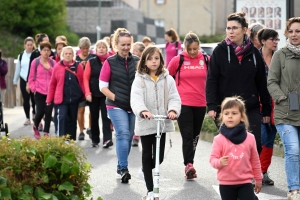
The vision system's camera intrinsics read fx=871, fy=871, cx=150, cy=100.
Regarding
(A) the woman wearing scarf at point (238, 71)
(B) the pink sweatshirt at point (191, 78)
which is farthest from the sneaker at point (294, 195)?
(B) the pink sweatshirt at point (191, 78)

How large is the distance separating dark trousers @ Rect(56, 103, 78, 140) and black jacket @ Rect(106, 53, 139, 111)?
2.92 m

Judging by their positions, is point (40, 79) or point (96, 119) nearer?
point (96, 119)

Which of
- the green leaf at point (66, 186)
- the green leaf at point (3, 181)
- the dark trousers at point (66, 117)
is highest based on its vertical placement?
the green leaf at point (3, 181)

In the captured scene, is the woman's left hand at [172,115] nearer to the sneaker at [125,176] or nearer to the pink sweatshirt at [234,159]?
the pink sweatshirt at [234,159]

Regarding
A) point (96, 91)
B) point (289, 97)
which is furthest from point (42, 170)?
point (96, 91)

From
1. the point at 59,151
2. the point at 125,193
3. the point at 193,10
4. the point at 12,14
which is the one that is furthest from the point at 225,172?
the point at 193,10

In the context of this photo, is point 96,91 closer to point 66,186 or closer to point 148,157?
point 148,157

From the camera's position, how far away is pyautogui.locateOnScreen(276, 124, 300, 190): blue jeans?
8828 mm

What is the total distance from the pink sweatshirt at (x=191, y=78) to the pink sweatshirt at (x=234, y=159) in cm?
370

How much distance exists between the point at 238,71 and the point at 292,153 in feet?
3.44

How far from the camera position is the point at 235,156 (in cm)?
712

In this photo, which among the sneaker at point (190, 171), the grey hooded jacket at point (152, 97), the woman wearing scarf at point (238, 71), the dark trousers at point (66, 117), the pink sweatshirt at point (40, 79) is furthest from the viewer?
the pink sweatshirt at point (40, 79)

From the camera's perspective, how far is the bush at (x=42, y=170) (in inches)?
261

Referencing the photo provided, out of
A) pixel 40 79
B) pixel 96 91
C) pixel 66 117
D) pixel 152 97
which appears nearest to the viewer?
pixel 152 97
